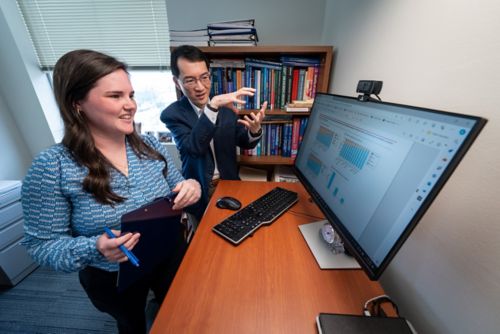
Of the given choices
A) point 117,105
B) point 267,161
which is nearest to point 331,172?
point 117,105

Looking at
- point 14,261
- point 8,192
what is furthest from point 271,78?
point 14,261

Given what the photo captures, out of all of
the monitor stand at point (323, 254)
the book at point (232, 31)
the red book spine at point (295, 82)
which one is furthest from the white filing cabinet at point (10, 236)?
the red book spine at point (295, 82)

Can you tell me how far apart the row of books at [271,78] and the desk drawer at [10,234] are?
1809 mm

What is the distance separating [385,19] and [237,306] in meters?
1.18

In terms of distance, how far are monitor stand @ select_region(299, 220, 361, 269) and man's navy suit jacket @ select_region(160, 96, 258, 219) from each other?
2.42 ft

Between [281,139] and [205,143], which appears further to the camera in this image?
[281,139]

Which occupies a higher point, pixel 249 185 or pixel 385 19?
pixel 385 19

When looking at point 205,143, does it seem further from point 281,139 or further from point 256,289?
point 256,289

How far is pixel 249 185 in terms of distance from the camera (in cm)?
118

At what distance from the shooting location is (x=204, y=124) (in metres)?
1.12

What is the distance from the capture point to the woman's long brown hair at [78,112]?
2.30ft

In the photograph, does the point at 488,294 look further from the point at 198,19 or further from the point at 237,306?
the point at 198,19

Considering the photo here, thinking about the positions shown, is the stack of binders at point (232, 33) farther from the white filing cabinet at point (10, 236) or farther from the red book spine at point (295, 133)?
the white filing cabinet at point (10, 236)

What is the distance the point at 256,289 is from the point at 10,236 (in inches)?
79.2
